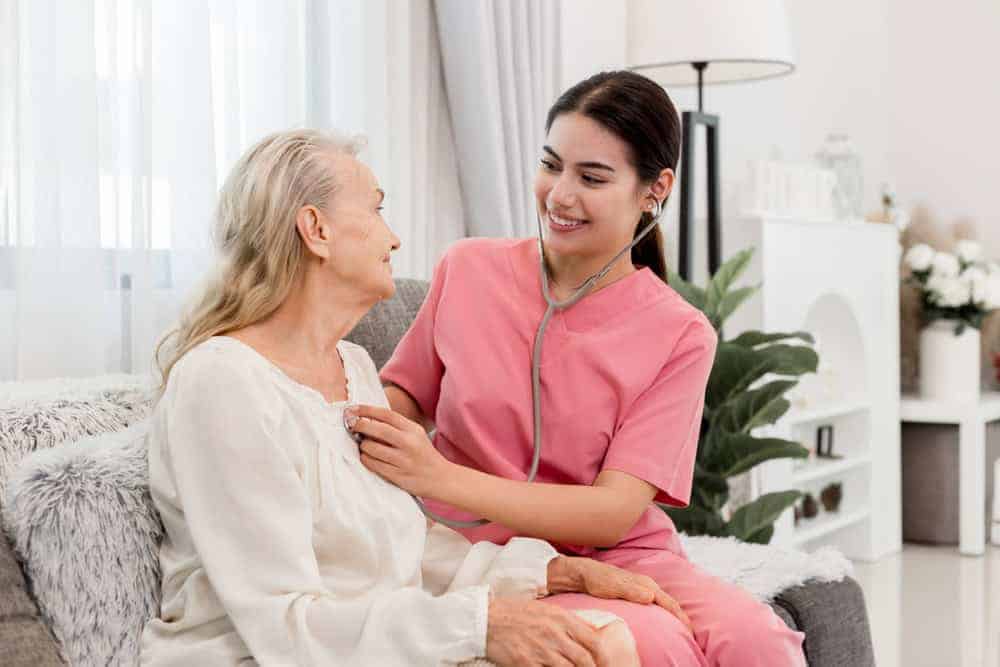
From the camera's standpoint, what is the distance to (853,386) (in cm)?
461

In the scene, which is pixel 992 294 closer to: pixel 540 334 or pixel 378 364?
pixel 378 364

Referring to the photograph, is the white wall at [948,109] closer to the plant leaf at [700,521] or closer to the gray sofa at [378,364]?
the plant leaf at [700,521]

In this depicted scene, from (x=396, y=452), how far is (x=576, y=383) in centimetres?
31

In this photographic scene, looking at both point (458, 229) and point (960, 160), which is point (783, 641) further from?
point (960, 160)

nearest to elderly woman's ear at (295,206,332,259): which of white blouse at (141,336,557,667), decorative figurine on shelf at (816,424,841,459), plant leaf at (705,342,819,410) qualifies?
white blouse at (141,336,557,667)

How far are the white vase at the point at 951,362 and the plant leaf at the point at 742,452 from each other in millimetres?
2172

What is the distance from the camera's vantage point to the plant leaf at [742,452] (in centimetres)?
276

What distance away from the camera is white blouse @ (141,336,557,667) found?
4.17ft

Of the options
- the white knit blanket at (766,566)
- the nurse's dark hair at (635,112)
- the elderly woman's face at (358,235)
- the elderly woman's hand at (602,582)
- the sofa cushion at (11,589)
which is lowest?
the white knit blanket at (766,566)

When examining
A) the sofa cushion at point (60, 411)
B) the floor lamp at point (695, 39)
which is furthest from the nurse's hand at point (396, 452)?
the floor lamp at point (695, 39)

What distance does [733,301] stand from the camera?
9.62 ft

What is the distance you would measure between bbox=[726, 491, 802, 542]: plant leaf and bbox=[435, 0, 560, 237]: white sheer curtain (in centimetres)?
83

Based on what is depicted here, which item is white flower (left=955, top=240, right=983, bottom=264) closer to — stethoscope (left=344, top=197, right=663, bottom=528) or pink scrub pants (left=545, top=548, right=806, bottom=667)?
stethoscope (left=344, top=197, right=663, bottom=528)

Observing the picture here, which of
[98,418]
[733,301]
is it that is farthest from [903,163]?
[98,418]
